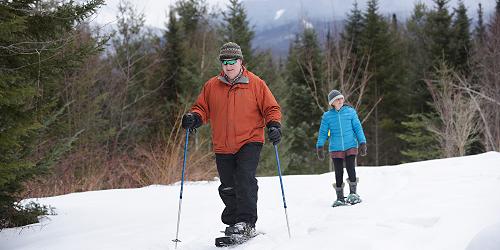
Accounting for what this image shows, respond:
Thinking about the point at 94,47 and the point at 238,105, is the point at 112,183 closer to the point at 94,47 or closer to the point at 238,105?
the point at 94,47

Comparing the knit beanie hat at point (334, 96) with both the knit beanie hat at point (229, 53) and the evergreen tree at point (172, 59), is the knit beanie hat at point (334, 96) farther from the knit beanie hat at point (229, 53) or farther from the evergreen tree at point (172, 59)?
the evergreen tree at point (172, 59)

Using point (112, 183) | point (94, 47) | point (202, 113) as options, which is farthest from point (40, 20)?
point (112, 183)

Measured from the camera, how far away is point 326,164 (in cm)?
2667

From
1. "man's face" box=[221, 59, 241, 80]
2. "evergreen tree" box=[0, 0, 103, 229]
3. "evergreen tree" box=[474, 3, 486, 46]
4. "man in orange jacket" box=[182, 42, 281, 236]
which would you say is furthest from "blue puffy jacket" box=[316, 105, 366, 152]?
"evergreen tree" box=[474, 3, 486, 46]

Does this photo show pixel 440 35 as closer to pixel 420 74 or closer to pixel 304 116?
pixel 420 74

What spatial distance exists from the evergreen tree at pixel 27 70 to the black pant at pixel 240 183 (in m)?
1.78

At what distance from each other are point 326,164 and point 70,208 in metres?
21.6

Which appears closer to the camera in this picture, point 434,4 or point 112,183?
point 112,183

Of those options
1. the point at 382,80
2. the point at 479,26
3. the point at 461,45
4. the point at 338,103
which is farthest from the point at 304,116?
the point at 338,103

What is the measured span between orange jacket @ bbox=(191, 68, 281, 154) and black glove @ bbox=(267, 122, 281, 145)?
0.19 feet

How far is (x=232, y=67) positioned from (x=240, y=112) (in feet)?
1.45

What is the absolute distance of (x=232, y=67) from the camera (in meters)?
4.37

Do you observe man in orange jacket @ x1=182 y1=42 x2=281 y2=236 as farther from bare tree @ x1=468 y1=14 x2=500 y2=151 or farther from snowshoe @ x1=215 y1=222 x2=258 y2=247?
bare tree @ x1=468 y1=14 x2=500 y2=151

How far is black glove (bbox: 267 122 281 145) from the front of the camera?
13.8ft
